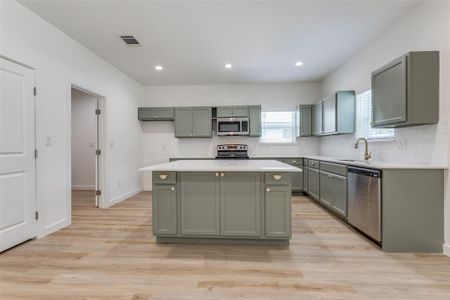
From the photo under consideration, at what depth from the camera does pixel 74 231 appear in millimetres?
3055

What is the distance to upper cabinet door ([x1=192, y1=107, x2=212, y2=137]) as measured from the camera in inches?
218

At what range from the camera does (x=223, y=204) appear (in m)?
2.56

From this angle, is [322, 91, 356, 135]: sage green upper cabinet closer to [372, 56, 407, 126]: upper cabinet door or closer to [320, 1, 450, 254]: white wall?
[320, 1, 450, 254]: white wall

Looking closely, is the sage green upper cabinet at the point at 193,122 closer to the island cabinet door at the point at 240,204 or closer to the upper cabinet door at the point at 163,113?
the upper cabinet door at the point at 163,113

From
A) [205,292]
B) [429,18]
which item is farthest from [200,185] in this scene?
[429,18]

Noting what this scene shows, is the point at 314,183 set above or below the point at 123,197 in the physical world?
above

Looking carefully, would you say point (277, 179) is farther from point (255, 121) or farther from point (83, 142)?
point (83, 142)

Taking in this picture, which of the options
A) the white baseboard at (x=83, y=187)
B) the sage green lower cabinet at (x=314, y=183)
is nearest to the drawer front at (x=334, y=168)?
the sage green lower cabinet at (x=314, y=183)

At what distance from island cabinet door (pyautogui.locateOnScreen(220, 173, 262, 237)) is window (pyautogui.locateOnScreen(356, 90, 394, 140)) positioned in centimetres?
220

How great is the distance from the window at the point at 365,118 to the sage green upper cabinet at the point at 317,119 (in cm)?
93

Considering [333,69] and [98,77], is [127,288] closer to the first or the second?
[98,77]

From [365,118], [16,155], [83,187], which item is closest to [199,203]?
[16,155]

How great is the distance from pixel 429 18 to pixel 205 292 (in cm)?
359

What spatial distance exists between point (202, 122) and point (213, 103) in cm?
68
